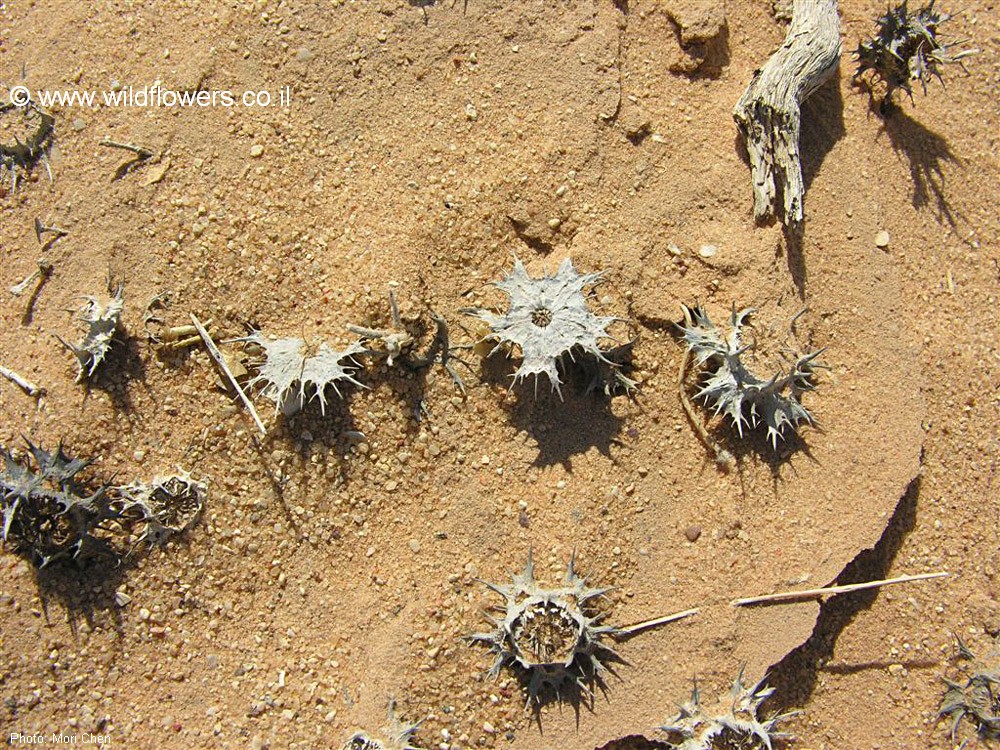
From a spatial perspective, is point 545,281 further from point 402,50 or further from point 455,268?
point 402,50

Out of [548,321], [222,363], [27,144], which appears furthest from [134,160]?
[548,321]

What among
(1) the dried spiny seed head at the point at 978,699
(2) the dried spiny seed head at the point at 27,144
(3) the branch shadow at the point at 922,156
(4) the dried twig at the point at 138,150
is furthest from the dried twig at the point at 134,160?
(1) the dried spiny seed head at the point at 978,699

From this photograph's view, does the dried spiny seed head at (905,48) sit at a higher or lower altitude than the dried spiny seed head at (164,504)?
higher

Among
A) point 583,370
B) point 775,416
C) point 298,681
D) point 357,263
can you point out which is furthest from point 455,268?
point 298,681

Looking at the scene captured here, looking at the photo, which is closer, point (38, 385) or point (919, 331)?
point (38, 385)

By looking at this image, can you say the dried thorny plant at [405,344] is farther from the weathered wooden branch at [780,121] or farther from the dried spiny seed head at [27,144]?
the dried spiny seed head at [27,144]

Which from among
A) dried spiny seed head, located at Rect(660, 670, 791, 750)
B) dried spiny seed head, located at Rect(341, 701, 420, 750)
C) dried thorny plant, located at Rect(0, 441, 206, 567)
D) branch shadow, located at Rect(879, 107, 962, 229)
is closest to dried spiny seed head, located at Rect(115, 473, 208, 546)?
dried thorny plant, located at Rect(0, 441, 206, 567)
